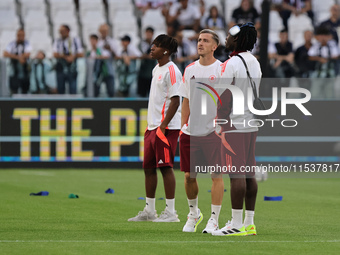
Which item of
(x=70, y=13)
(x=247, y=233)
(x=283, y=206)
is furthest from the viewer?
(x=70, y=13)

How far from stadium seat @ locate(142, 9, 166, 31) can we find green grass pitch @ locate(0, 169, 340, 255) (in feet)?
26.8

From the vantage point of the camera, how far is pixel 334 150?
20875 mm

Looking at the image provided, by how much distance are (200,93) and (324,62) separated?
1183 centimetres

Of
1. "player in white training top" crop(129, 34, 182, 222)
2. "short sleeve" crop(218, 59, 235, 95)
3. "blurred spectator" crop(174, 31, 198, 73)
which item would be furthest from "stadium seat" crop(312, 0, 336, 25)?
"short sleeve" crop(218, 59, 235, 95)

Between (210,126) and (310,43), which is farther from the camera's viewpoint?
(310,43)

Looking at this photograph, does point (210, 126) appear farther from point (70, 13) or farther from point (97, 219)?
point (70, 13)

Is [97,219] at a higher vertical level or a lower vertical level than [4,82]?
lower

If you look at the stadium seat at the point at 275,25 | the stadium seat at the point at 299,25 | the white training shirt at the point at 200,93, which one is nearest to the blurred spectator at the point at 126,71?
the stadium seat at the point at 275,25

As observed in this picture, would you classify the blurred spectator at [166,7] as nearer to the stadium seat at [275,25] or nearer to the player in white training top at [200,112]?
the stadium seat at [275,25]

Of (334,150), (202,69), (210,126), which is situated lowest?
(334,150)

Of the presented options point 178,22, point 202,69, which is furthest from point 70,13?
point 202,69

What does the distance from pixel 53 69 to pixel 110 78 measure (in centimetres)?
140

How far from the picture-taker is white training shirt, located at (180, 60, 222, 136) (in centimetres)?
912

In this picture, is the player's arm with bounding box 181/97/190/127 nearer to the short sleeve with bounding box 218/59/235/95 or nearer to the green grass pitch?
the short sleeve with bounding box 218/59/235/95
